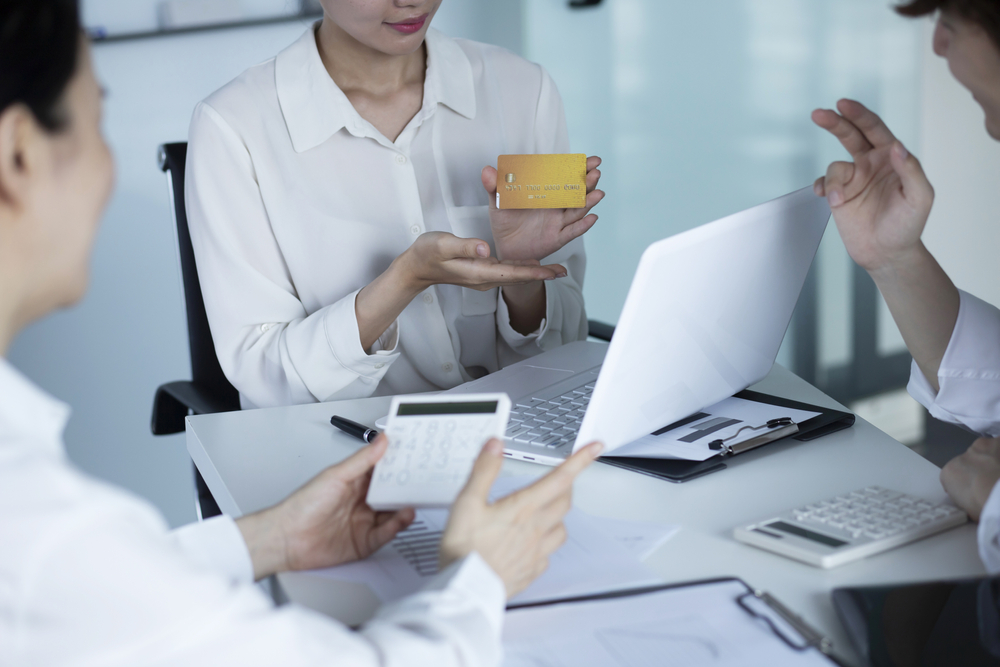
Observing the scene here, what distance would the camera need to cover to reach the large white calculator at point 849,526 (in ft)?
2.74

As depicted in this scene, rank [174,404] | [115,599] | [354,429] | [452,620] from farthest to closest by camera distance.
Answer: [174,404] < [354,429] < [452,620] < [115,599]

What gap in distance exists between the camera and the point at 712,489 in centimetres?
101

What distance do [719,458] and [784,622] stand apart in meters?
0.35

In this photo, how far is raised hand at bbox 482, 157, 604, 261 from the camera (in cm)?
145

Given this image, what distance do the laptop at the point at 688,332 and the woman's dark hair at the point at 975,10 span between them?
0.79 feet

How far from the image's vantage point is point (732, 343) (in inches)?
44.3

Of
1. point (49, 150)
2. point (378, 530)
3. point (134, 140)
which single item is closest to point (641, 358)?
point (378, 530)

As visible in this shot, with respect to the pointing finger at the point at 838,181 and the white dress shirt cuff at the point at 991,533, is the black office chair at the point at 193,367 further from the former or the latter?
the white dress shirt cuff at the point at 991,533

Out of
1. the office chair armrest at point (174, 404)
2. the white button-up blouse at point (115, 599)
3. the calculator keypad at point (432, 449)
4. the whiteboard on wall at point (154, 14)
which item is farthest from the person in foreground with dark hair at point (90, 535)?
the whiteboard on wall at point (154, 14)

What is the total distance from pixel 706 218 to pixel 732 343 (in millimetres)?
2019

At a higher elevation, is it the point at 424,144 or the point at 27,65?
the point at 27,65

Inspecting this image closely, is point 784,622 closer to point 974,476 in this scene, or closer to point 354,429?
point 974,476

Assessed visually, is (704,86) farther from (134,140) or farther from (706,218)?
(134,140)

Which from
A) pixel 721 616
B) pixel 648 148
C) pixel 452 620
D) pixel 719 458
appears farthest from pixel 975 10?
pixel 648 148
